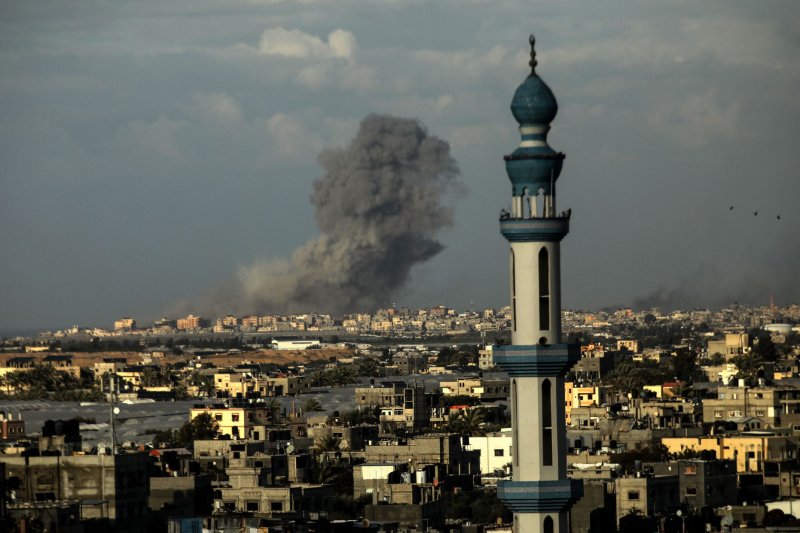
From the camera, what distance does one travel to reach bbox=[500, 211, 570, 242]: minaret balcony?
30406 millimetres

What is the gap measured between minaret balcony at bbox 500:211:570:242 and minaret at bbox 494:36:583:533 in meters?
0.01

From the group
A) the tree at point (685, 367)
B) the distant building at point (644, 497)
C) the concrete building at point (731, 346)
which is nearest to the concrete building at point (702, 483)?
the distant building at point (644, 497)

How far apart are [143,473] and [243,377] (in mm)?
113941

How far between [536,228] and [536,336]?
124cm

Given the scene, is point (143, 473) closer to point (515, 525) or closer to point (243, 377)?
point (515, 525)

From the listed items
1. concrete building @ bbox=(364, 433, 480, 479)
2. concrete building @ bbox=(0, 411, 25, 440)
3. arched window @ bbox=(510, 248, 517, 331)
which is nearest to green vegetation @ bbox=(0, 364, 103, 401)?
concrete building @ bbox=(0, 411, 25, 440)

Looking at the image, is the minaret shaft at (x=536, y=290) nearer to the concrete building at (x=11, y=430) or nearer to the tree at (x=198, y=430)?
the concrete building at (x=11, y=430)

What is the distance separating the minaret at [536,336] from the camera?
3017cm

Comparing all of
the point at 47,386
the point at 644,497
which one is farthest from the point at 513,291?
the point at 47,386

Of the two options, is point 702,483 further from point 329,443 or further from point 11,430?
point 11,430

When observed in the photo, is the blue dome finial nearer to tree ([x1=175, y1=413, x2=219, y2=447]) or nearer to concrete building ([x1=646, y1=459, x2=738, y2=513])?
concrete building ([x1=646, y1=459, x2=738, y2=513])

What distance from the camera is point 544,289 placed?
30484 mm

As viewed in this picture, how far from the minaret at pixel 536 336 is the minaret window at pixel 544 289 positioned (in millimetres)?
11

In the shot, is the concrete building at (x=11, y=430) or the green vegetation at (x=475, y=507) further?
the concrete building at (x=11, y=430)
